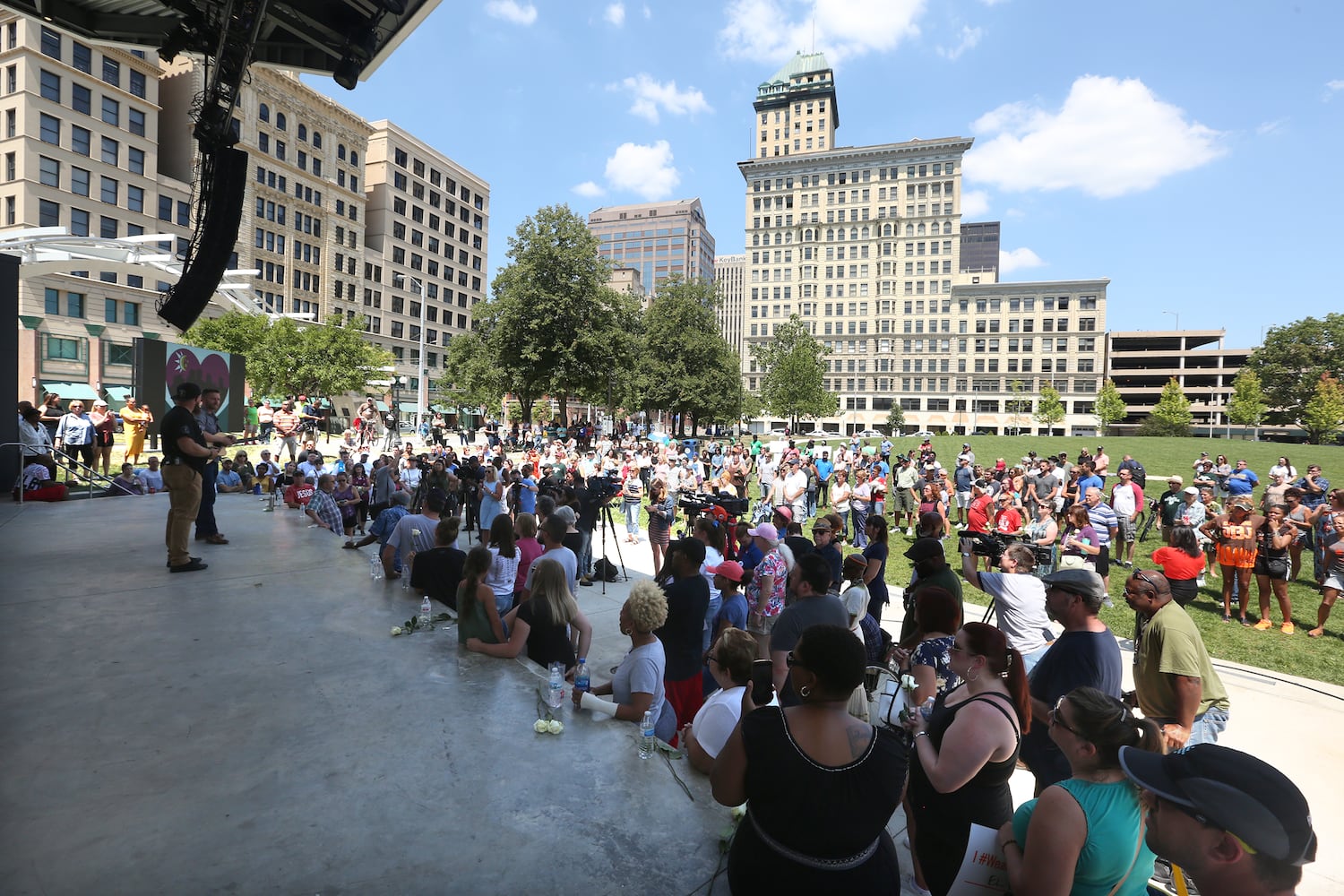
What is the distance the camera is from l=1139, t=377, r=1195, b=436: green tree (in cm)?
7719

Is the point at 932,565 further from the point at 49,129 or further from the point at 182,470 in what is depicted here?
the point at 49,129

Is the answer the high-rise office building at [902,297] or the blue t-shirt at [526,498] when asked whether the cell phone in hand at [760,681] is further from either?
the high-rise office building at [902,297]

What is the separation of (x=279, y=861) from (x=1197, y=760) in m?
3.19

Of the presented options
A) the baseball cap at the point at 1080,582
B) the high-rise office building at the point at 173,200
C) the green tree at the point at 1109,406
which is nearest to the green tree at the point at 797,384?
the high-rise office building at the point at 173,200

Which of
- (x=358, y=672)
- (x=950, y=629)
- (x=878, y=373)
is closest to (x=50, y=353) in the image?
(x=358, y=672)

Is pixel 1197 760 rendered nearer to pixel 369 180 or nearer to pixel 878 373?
pixel 369 180

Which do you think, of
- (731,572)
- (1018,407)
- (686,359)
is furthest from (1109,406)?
(731,572)

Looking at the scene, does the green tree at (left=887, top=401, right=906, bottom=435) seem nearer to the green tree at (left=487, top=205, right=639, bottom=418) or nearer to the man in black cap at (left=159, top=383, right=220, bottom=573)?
the green tree at (left=487, top=205, right=639, bottom=418)

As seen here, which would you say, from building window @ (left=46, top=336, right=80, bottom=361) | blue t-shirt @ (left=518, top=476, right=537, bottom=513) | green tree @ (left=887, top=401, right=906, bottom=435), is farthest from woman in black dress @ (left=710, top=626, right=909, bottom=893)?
green tree @ (left=887, top=401, right=906, bottom=435)

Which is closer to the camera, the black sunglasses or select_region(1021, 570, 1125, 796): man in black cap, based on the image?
the black sunglasses

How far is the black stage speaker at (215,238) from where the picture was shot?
33.8 feet

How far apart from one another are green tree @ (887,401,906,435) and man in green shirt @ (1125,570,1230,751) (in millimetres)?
90892

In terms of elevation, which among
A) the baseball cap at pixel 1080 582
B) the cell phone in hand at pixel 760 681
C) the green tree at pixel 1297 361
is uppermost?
the green tree at pixel 1297 361

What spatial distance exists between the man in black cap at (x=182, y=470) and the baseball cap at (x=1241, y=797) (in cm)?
781
